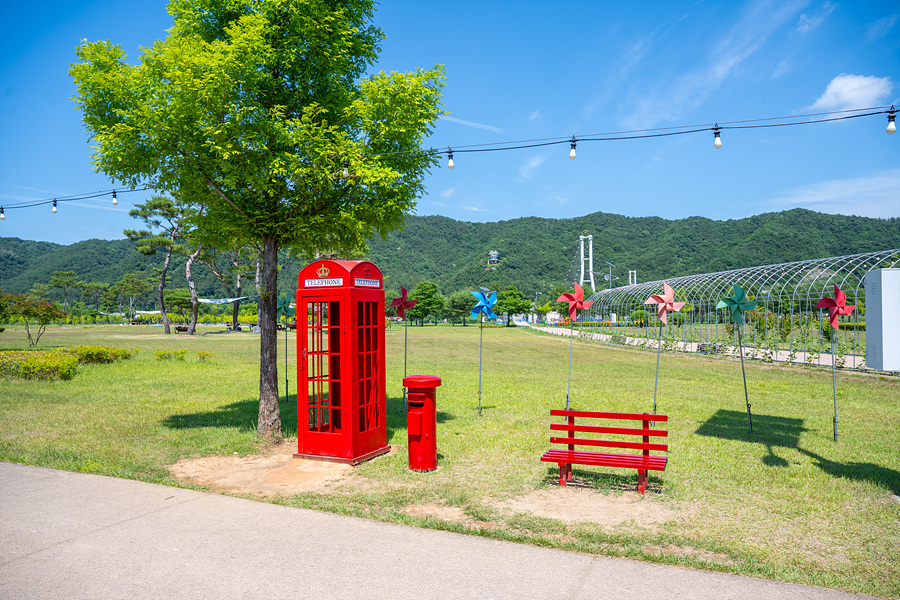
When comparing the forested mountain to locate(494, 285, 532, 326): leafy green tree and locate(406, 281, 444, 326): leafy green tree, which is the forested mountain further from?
locate(494, 285, 532, 326): leafy green tree

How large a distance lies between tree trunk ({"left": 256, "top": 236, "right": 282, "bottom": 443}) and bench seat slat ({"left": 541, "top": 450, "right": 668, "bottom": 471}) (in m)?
4.90

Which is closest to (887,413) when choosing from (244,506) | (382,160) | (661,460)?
(661,460)

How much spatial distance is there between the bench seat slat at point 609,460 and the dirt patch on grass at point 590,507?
0.36 metres

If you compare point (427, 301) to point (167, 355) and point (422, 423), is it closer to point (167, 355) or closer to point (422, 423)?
point (167, 355)

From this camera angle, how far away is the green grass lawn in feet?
15.8

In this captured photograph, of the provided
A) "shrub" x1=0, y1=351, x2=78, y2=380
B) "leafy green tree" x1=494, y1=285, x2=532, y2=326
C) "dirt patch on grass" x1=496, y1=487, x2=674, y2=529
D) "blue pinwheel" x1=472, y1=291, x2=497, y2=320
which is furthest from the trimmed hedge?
"leafy green tree" x1=494, y1=285, x2=532, y2=326

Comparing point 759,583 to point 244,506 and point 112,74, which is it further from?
point 112,74

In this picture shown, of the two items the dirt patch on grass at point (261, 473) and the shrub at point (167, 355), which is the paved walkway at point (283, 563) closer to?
the dirt patch on grass at point (261, 473)

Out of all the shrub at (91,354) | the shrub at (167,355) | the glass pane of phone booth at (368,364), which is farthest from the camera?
the shrub at (167,355)

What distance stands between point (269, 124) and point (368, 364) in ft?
12.9

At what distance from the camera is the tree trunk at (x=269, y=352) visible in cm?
908

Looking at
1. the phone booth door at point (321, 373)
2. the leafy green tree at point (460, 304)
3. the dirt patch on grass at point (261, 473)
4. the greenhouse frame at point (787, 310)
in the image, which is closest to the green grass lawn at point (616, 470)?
the dirt patch on grass at point (261, 473)

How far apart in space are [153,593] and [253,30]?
7321mm

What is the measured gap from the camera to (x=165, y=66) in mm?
8219
